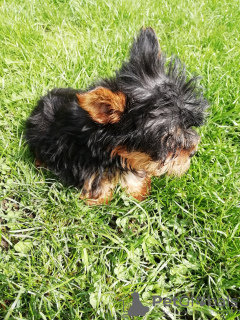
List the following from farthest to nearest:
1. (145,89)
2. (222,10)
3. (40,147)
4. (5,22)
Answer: (222,10), (5,22), (40,147), (145,89)

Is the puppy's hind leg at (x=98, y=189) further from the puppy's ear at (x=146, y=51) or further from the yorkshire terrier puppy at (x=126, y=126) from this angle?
the puppy's ear at (x=146, y=51)

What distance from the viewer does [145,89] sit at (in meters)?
→ 1.98

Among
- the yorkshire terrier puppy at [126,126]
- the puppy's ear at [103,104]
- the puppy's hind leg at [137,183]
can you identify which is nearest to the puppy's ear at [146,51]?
the yorkshire terrier puppy at [126,126]

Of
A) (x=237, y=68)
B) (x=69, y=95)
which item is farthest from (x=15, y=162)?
(x=237, y=68)

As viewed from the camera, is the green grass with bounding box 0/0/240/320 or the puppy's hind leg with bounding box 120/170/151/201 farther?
the puppy's hind leg with bounding box 120/170/151/201

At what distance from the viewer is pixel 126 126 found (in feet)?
6.27

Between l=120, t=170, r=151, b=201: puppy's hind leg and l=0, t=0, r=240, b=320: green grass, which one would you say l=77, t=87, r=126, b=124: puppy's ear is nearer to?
l=120, t=170, r=151, b=201: puppy's hind leg

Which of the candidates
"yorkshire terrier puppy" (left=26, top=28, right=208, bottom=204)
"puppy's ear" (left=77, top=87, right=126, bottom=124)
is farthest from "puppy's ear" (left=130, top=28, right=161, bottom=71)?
"puppy's ear" (left=77, top=87, right=126, bottom=124)

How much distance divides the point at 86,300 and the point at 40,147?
1409mm

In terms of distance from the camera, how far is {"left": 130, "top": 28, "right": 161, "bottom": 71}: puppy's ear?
2.08m

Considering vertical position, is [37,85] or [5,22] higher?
[5,22]

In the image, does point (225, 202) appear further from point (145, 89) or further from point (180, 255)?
point (145, 89)

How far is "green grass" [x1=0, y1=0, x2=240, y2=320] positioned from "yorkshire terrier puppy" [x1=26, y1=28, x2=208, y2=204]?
0.81 feet

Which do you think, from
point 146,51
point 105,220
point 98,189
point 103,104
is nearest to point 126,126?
point 103,104
